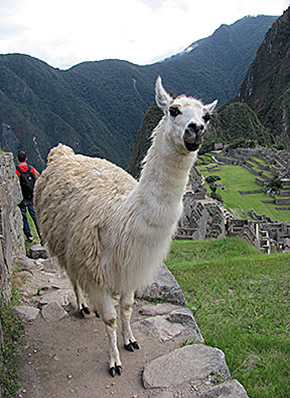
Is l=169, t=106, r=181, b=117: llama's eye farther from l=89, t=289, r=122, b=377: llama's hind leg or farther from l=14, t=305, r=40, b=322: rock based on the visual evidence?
l=14, t=305, r=40, b=322: rock

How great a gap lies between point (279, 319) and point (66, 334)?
2723 millimetres

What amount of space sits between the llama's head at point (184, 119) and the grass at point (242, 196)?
88.1 feet

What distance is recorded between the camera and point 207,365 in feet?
9.21

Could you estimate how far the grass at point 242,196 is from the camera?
31872mm

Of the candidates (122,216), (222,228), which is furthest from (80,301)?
(222,228)

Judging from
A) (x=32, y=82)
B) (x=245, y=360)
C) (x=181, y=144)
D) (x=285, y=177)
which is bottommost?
(x=285, y=177)

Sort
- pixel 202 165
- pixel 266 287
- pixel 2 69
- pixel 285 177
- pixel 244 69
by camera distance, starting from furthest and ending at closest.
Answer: pixel 244 69
pixel 2 69
pixel 202 165
pixel 285 177
pixel 266 287

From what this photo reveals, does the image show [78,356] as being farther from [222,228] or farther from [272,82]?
[272,82]

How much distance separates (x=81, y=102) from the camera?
10381cm

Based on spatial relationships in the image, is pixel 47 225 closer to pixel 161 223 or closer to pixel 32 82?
pixel 161 223

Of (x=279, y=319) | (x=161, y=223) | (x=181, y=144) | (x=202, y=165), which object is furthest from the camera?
(x=202, y=165)

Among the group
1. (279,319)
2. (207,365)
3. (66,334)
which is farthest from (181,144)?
(279,319)

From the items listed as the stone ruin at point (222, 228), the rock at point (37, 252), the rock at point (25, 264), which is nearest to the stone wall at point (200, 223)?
the stone ruin at point (222, 228)

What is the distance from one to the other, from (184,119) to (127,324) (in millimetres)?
1868
